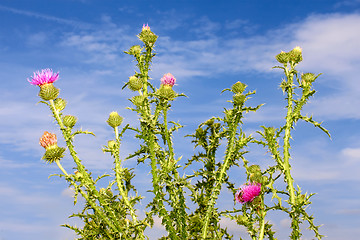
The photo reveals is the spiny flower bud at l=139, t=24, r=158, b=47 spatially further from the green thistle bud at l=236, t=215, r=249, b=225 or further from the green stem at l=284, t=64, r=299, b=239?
the green thistle bud at l=236, t=215, r=249, b=225

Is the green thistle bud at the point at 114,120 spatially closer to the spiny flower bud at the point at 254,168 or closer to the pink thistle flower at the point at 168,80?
the pink thistle flower at the point at 168,80

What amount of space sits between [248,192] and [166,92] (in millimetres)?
2020

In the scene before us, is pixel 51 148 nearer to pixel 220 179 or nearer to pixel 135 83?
pixel 135 83

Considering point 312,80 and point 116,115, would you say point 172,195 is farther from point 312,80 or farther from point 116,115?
point 312,80

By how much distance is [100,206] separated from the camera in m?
5.95

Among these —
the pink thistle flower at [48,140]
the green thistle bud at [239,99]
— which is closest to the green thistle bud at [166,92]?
the green thistle bud at [239,99]

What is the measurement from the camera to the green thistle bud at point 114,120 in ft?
22.2

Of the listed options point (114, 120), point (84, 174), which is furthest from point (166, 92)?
point (84, 174)

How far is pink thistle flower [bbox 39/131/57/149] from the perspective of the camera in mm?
6188

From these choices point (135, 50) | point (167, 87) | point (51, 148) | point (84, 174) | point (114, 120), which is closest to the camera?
point (84, 174)

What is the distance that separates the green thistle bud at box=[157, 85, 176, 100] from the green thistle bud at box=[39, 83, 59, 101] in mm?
1648

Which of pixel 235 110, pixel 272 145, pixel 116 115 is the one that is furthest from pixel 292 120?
pixel 116 115

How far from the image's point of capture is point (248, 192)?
6020 millimetres

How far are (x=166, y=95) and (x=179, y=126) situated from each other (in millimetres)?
542
